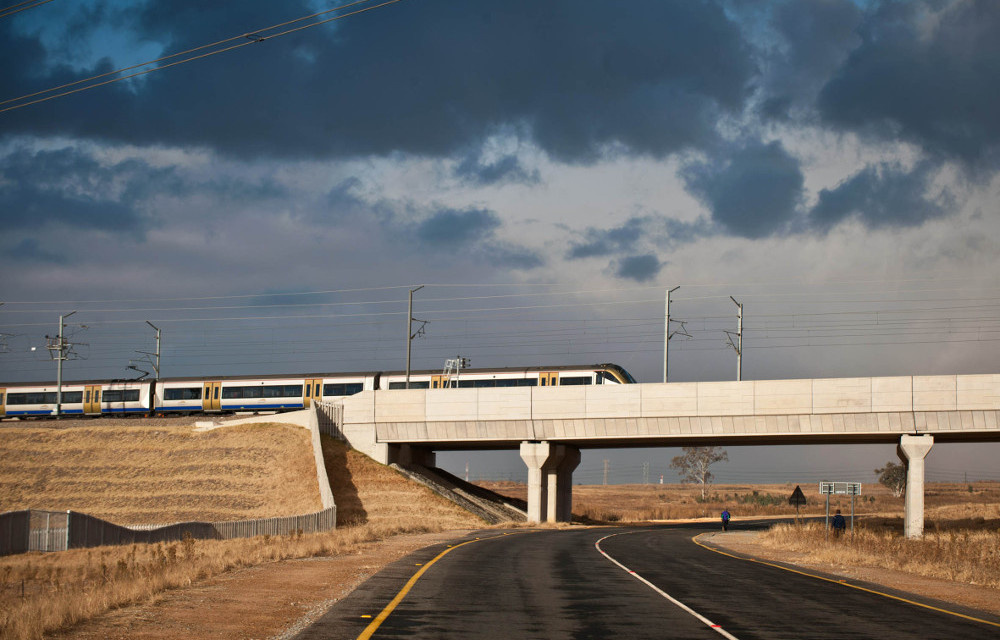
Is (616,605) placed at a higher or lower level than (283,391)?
lower

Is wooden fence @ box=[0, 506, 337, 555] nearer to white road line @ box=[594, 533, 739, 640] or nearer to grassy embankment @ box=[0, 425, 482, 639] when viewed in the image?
grassy embankment @ box=[0, 425, 482, 639]

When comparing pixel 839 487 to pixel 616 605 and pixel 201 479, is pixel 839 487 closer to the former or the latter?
pixel 616 605

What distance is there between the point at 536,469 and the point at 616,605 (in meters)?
43.9

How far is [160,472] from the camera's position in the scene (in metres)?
62.8

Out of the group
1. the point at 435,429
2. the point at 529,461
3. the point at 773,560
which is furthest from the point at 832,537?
the point at 435,429

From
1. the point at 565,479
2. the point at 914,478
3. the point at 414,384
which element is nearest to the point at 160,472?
the point at 414,384

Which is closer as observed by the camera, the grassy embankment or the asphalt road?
the asphalt road

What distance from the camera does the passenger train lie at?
224 ft

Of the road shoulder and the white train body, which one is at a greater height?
the white train body

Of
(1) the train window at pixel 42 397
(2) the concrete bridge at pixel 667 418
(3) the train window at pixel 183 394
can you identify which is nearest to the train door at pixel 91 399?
(1) the train window at pixel 42 397

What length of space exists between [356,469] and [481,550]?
31.2 meters

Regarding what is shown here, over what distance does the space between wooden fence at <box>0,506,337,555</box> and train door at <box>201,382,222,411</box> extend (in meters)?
41.5

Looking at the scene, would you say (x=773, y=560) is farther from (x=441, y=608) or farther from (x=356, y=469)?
(x=356, y=469)

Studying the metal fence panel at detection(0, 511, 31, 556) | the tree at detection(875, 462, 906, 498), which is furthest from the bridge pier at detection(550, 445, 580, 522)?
the tree at detection(875, 462, 906, 498)
